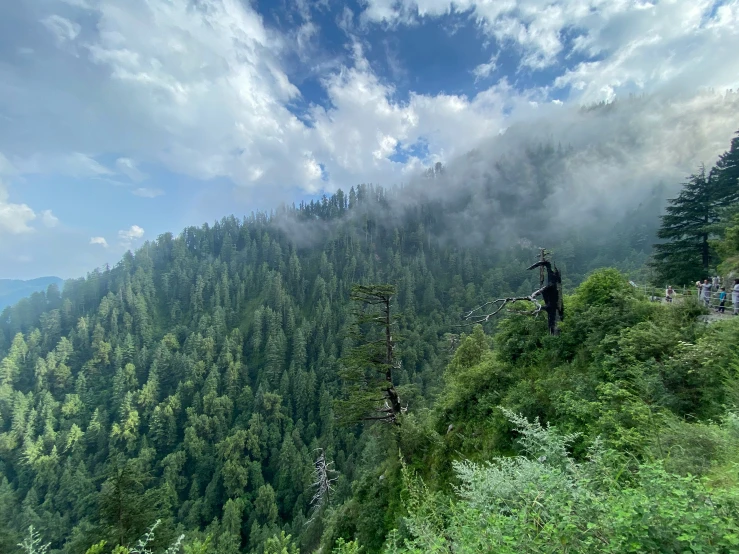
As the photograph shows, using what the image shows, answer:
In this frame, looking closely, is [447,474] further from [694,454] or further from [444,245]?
[444,245]

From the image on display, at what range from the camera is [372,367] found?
15070mm

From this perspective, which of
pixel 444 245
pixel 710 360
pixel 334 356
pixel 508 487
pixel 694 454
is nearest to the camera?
pixel 508 487

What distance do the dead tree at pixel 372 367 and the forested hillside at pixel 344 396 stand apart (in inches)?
25.0

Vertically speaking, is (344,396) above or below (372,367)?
below

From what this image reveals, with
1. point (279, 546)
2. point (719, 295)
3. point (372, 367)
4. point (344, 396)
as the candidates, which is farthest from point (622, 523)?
point (344, 396)

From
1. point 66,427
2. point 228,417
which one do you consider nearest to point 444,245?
point 228,417

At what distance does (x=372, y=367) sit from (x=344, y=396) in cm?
925

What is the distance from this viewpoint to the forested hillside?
498 cm

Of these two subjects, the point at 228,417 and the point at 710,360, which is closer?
the point at 710,360

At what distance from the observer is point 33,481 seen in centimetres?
7075

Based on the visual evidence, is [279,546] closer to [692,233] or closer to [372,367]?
[372,367]

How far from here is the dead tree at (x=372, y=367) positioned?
1407 centimetres

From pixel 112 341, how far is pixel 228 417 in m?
58.1

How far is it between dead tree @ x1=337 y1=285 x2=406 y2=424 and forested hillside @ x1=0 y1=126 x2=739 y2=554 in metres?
0.63
